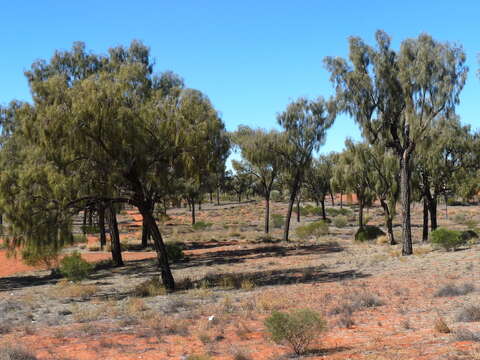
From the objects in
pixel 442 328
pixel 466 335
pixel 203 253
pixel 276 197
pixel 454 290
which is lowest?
pixel 203 253

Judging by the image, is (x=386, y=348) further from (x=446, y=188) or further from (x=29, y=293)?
(x=446, y=188)

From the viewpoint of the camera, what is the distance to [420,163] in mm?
31375

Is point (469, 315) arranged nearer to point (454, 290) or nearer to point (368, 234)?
point (454, 290)

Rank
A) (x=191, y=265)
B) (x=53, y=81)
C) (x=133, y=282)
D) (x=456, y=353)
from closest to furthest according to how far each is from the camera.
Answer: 1. (x=456, y=353)
2. (x=53, y=81)
3. (x=133, y=282)
4. (x=191, y=265)

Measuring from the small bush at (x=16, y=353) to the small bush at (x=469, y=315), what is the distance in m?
8.27

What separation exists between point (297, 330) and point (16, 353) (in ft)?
16.1

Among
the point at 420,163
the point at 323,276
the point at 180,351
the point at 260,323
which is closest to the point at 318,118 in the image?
the point at 420,163

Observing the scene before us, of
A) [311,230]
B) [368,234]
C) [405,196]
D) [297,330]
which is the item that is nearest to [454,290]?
[297,330]

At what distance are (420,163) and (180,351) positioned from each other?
25.2 meters

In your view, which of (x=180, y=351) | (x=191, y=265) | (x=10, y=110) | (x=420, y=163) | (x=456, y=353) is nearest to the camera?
(x=456, y=353)

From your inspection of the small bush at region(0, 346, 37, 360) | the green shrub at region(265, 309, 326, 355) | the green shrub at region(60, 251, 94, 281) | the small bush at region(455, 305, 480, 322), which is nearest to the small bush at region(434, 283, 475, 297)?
the small bush at region(455, 305, 480, 322)

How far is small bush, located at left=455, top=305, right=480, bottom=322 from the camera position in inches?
407

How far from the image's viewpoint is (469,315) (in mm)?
10406

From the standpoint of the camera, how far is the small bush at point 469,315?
1033 cm
